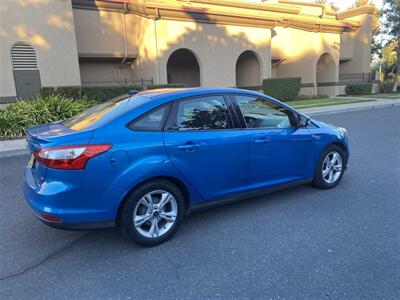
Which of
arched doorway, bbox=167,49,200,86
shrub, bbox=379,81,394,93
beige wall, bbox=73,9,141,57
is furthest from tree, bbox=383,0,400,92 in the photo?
beige wall, bbox=73,9,141,57

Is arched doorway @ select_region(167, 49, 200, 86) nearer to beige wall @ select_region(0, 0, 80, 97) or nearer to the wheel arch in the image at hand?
beige wall @ select_region(0, 0, 80, 97)

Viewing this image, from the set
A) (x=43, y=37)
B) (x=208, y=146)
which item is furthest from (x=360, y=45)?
(x=208, y=146)

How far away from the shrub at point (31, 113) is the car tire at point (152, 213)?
838 cm

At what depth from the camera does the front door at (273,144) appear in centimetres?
388

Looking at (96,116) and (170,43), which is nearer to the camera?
(96,116)

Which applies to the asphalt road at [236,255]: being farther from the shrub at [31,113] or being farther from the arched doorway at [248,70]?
the arched doorway at [248,70]

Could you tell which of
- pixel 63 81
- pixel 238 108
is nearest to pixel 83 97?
pixel 63 81

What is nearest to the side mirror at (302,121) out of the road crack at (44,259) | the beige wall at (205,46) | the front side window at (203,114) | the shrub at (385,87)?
the front side window at (203,114)

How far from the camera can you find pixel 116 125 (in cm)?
311

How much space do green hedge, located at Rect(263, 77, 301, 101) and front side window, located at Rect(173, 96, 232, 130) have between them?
1639cm

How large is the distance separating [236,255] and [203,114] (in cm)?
155

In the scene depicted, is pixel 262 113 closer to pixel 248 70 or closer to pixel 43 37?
pixel 43 37

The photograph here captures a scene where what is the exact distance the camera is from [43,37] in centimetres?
1388

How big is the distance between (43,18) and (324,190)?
45.7 ft
